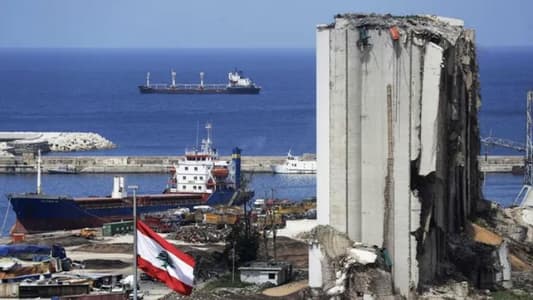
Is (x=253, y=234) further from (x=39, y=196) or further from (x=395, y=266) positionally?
(x=39, y=196)

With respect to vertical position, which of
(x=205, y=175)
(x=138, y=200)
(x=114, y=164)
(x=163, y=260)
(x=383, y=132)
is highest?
(x=114, y=164)

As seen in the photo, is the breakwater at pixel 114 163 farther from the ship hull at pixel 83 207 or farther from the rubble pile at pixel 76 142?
the ship hull at pixel 83 207

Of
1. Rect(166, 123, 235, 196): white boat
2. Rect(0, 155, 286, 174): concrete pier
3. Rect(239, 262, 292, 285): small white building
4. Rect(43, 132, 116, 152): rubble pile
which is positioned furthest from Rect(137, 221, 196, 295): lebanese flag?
Rect(43, 132, 116, 152): rubble pile

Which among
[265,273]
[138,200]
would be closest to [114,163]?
[138,200]

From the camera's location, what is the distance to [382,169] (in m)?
39.0

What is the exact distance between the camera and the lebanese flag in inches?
1088

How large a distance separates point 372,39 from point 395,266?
483cm

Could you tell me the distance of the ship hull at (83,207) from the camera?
69562mm

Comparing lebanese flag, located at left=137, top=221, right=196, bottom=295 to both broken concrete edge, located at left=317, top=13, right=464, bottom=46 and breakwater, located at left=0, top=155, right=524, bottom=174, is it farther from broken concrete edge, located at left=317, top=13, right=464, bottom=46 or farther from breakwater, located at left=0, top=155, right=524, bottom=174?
breakwater, located at left=0, top=155, right=524, bottom=174

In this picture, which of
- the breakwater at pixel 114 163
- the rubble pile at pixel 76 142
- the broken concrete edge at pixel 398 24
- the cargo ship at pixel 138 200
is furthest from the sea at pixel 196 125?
the broken concrete edge at pixel 398 24

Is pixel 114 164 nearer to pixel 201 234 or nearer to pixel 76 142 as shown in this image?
pixel 76 142

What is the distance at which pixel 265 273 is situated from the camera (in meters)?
43.2

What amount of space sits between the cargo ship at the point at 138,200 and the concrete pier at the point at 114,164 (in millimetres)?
19726

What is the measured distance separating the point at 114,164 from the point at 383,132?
63065 mm
